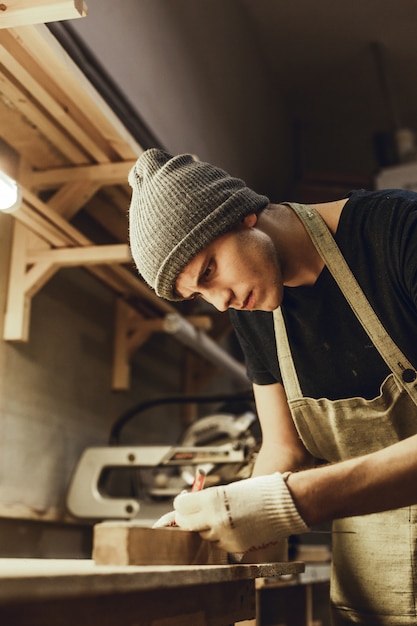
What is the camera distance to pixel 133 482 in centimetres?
298

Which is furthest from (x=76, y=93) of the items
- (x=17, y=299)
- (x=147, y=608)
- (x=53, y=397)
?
(x=147, y=608)

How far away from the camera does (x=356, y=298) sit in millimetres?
1442

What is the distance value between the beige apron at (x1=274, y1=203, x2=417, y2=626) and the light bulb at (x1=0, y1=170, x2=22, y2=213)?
0.70 meters

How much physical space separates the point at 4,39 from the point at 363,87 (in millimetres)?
3759

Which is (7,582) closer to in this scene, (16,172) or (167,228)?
(167,228)

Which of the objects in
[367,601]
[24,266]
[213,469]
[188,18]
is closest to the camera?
[367,601]

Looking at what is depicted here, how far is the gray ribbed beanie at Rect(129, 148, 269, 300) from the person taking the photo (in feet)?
4.55

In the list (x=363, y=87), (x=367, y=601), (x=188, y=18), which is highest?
(x=363, y=87)

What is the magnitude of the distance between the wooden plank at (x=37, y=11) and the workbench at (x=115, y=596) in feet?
3.53

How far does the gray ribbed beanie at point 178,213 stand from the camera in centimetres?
139

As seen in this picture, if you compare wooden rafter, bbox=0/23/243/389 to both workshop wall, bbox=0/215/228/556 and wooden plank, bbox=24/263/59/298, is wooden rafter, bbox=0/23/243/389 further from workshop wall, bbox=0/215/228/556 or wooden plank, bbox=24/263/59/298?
workshop wall, bbox=0/215/228/556

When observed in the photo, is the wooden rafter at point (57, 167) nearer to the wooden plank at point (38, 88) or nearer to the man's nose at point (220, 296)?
the wooden plank at point (38, 88)

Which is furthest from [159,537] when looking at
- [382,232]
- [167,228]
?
[382,232]

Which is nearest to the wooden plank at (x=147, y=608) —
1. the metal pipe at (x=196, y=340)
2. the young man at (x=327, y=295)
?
the young man at (x=327, y=295)
